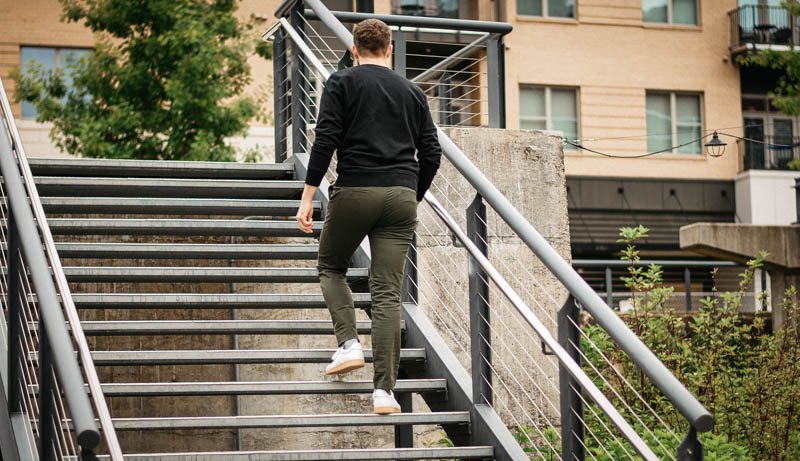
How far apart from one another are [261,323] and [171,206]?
5.62 feet

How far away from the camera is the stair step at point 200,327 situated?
19.8 feet

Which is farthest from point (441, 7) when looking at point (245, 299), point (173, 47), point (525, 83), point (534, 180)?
point (245, 299)

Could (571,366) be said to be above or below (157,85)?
below

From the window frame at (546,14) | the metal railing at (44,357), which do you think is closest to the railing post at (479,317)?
the metal railing at (44,357)

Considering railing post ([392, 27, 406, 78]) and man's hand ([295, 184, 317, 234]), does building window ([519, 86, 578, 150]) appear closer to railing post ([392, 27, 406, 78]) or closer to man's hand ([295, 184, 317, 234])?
railing post ([392, 27, 406, 78])

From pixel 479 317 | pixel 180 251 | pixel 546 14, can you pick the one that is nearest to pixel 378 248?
pixel 479 317

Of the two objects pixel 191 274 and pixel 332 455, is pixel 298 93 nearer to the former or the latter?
pixel 191 274

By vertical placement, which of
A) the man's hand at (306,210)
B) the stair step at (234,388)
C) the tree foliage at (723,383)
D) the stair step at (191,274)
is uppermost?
the man's hand at (306,210)

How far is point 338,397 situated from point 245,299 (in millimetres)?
2081

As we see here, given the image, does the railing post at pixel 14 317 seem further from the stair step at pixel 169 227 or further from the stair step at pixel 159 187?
the stair step at pixel 159 187

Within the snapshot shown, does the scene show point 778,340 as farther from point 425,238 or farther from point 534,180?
point 425,238

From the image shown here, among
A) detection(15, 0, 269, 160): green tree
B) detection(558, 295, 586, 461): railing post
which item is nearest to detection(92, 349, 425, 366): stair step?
detection(558, 295, 586, 461): railing post

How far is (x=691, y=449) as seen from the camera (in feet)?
13.3

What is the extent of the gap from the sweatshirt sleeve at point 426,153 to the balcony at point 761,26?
1024 inches
